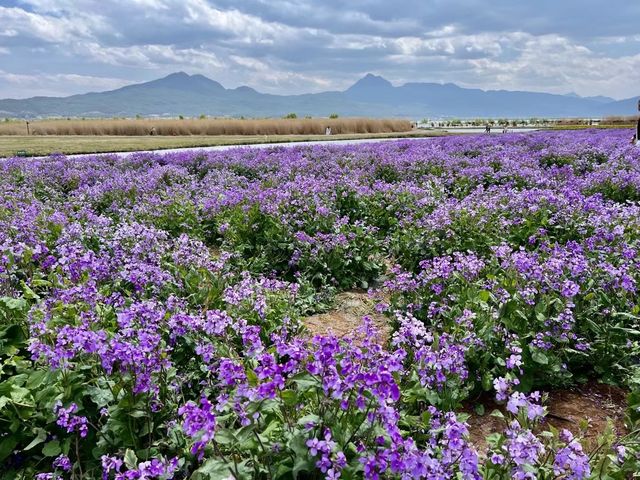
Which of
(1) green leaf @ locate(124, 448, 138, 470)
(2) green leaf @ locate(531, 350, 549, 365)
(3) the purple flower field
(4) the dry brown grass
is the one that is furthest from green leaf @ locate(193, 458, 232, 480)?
(4) the dry brown grass

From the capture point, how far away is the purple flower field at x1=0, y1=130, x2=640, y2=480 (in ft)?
7.51

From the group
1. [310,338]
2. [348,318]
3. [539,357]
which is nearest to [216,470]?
[310,338]

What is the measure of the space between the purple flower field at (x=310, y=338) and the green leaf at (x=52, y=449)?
0.06ft

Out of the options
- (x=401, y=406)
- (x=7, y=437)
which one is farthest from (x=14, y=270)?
(x=401, y=406)

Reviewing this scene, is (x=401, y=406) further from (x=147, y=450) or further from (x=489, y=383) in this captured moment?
(x=147, y=450)

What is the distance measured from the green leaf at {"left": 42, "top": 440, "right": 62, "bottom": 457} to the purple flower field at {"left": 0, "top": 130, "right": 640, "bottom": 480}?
18mm

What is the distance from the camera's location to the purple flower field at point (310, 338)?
90.1 inches

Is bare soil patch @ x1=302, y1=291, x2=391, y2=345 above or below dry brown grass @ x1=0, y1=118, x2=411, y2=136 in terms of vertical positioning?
below

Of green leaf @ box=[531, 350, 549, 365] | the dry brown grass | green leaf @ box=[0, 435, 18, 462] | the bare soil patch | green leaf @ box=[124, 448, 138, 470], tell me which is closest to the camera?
green leaf @ box=[124, 448, 138, 470]

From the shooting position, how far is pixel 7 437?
121 inches

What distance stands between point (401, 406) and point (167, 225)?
5.87m

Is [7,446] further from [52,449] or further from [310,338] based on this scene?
[310,338]

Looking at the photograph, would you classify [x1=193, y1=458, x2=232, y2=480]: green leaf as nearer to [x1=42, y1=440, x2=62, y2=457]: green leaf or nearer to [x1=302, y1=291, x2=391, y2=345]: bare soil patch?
[x1=42, y1=440, x2=62, y2=457]: green leaf

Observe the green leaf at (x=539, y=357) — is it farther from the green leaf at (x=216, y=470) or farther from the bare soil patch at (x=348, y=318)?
the green leaf at (x=216, y=470)
